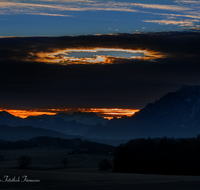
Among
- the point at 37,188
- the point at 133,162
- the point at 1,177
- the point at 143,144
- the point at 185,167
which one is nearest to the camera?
the point at 37,188

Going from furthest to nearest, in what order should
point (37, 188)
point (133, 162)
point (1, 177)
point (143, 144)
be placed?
point (143, 144) → point (133, 162) → point (1, 177) → point (37, 188)

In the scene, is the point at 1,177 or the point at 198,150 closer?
the point at 1,177

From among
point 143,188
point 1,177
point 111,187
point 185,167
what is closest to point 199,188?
point 143,188

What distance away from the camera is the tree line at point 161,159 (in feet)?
328

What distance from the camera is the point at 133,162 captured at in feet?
358

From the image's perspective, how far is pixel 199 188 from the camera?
4378cm

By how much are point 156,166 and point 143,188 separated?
204ft

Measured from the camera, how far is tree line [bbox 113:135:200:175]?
99.9 meters

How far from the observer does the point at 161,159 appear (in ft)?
340

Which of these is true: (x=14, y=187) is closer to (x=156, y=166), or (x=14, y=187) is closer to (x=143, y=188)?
(x=143, y=188)

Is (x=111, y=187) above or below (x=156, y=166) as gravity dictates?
above

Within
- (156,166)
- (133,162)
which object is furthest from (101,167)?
(156,166)

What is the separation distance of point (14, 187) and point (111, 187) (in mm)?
13166

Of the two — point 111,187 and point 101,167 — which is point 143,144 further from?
point 111,187
